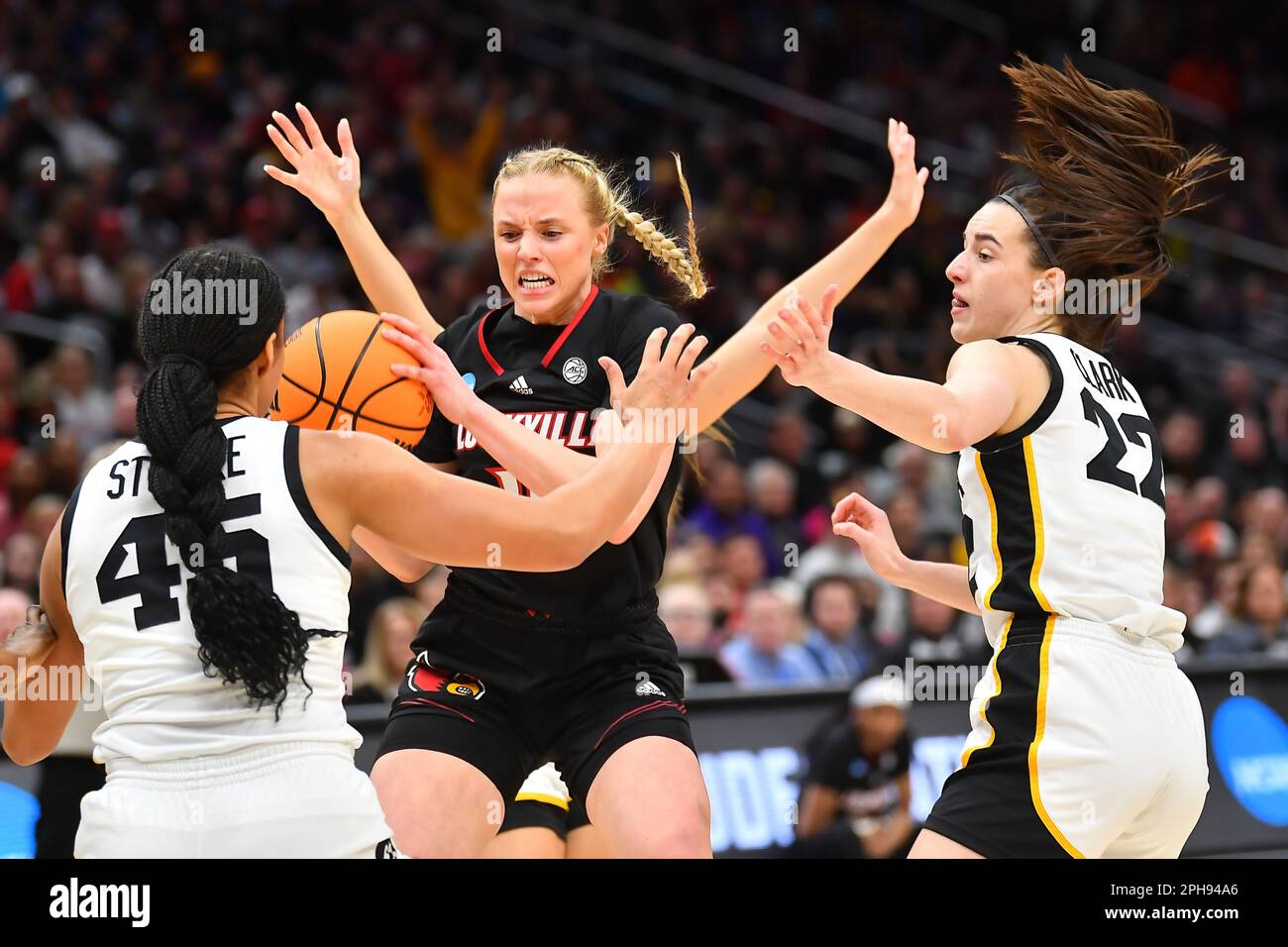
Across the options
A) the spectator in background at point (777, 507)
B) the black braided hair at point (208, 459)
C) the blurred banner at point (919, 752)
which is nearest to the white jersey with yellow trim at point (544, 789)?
the black braided hair at point (208, 459)

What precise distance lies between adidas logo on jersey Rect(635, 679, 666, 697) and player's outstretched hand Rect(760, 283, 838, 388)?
38.3 inches

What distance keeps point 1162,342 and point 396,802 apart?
1146cm

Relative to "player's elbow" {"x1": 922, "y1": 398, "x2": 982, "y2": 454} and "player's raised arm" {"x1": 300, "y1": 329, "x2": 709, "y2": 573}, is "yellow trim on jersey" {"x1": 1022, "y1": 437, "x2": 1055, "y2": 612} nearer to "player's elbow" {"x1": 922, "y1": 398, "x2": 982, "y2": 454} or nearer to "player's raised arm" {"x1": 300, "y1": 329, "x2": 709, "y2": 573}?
"player's elbow" {"x1": 922, "y1": 398, "x2": 982, "y2": 454}

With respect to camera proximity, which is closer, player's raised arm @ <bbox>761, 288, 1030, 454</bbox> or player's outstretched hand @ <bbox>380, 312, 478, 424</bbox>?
player's raised arm @ <bbox>761, 288, 1030, 454</bbox>

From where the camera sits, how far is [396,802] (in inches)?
152

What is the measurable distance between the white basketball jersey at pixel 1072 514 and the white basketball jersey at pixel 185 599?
5.17 feet

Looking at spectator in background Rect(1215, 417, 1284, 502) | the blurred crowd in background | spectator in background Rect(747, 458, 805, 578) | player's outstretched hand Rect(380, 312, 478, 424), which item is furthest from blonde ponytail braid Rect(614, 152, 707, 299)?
spectator in background Rect(1215, 417, 1284, 502)

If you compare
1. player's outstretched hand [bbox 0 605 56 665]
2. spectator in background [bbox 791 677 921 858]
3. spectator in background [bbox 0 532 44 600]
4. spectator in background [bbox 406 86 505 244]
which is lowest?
spectator in background [bbox 791 677 921 858]

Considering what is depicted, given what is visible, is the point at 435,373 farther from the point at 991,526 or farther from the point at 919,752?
the point at 919,752

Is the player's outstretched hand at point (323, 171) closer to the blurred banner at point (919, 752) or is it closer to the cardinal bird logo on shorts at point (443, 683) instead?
the cardinal bird logo on shorts at point (443, 683)

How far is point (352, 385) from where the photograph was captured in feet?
13.1

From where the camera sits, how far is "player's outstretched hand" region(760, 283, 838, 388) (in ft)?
11.8

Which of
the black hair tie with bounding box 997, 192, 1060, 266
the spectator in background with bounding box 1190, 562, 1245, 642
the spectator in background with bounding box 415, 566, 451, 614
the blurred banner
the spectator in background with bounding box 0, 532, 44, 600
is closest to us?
the black hair tie with bounding box 997, 192, 1060, 266

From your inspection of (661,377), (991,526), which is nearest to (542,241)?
(661,377)
